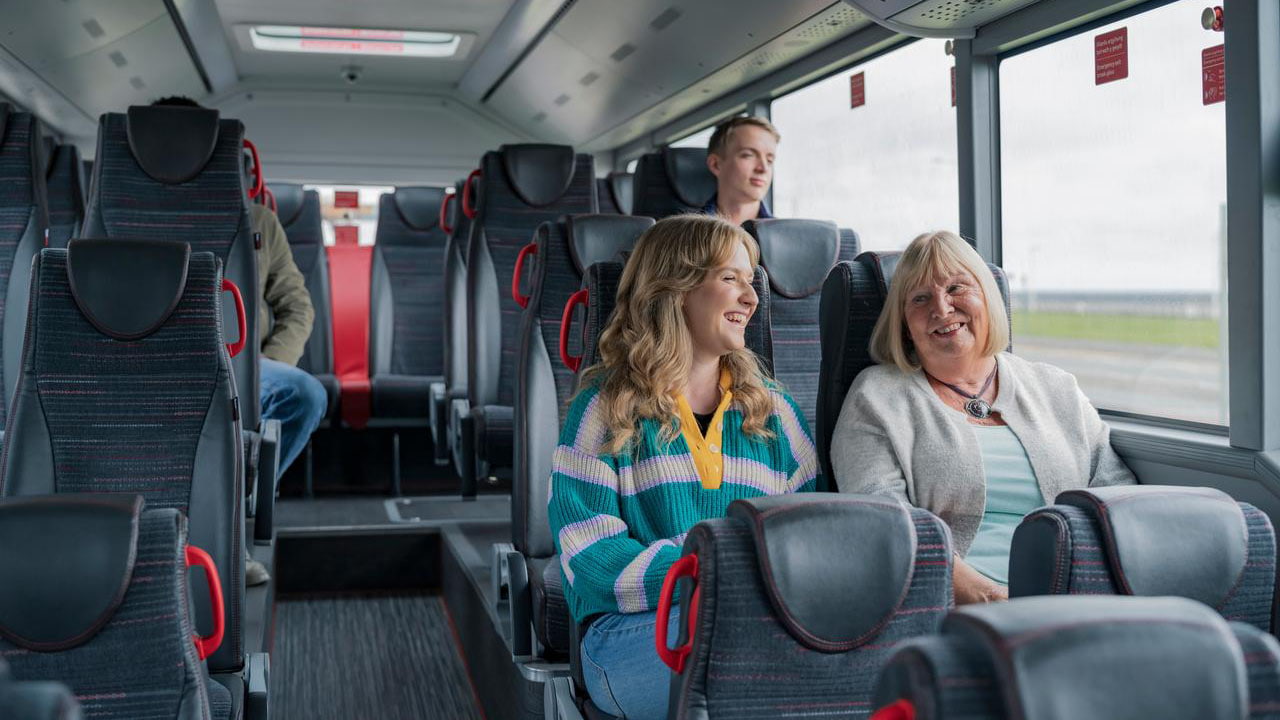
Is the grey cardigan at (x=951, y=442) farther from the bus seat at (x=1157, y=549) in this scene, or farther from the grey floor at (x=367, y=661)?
the grey floor at (x=367, y=661)

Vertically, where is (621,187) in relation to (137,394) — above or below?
above

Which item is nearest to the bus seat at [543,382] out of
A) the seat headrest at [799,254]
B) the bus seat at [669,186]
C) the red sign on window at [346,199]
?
the seat headrest at [799,254]

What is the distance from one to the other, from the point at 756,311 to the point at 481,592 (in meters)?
1.57

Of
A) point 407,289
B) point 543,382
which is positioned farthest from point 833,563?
point 407,289

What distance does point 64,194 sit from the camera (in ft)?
15.5

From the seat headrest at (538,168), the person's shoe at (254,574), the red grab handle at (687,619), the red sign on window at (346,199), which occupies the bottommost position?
the person's shoe at (254,574)

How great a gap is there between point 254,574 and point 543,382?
5.22 feet

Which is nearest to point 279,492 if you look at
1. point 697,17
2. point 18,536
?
point 697,17

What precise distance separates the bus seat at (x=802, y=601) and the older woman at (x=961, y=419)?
83cm

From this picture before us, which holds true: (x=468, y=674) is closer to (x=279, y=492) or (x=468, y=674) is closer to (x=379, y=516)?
(x=379, y=516)

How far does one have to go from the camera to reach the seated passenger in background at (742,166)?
12.8ft

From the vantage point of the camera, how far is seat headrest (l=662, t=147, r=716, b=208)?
4250 millimetres

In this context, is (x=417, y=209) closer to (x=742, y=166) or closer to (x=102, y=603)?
(x=742, y=166)

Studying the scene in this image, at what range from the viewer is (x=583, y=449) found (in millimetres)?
2238
